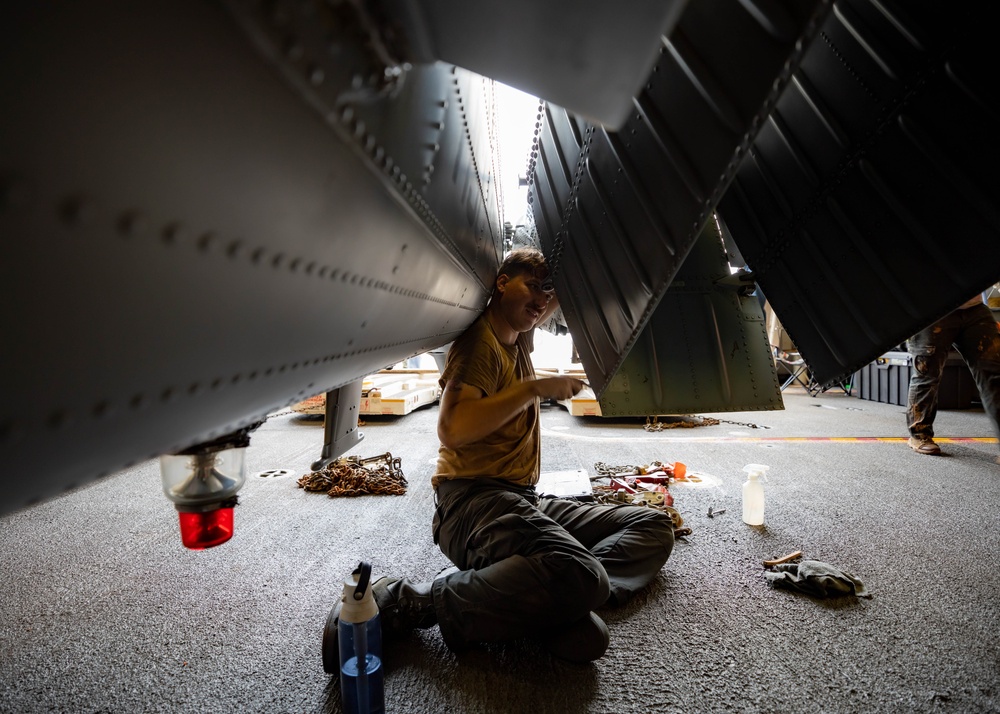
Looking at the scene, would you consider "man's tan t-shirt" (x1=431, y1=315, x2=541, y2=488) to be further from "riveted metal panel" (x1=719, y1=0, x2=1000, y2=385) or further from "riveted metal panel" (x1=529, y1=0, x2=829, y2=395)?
"riveted metal panel" (x1=719, y1=0, x2=1000, y2=385)

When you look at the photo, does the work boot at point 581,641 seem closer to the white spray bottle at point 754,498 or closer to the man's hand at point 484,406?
the man's hand at point 484,406

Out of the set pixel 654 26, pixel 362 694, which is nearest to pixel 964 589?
pixel 362 694

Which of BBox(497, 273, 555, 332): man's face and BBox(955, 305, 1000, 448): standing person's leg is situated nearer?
BBox(497, 273, 555, 332): man's face

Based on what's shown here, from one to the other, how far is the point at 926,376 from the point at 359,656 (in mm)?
5536

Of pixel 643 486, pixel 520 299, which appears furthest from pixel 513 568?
pixel 643 486

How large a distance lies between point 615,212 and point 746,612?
1.85 metres

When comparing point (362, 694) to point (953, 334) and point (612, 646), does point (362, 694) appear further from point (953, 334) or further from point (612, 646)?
point (953, 334)

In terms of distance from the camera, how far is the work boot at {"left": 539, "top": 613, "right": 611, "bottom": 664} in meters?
1.89

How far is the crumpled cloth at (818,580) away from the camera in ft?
7.80

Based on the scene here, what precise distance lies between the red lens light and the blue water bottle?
19.2 inches

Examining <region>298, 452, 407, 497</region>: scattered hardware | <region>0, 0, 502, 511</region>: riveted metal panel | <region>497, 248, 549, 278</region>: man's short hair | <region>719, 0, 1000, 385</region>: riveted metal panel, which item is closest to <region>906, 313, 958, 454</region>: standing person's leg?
<region>719, 0, 1000, 385</region>: riveted metal panel

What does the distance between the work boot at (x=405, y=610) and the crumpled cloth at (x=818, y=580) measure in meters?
1.67

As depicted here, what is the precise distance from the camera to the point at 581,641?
1.90m

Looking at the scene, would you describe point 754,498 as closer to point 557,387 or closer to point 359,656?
point 557,387
